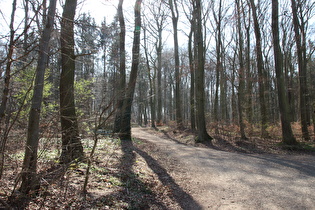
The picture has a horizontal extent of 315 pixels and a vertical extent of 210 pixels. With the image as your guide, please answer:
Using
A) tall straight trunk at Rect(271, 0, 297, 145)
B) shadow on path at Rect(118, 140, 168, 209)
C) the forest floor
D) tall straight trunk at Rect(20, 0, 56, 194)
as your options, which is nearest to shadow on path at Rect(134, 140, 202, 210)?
the forest floor

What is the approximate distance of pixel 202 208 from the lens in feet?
13.3

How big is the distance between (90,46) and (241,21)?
1533cm

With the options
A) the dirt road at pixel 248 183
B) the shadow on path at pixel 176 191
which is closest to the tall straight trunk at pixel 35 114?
the shadow on path at pixel 176 191

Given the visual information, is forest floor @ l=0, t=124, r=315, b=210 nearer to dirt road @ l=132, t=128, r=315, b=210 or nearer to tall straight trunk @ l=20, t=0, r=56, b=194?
dirt road @ l=132, t=128, r=315, b=210

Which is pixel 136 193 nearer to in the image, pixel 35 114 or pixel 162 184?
pixel 162 184

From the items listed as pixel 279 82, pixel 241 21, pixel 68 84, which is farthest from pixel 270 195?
pixel 241 21

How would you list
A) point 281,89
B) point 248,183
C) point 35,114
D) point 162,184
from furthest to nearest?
point 281,89 < point 162,184 < point 248,183 < point 35,114

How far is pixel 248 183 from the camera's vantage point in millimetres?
5223

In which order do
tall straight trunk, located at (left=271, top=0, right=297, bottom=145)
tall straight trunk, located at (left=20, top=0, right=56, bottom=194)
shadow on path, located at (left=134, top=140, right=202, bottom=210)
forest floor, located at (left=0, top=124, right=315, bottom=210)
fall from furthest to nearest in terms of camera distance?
tall straight trunk, located at (left=271, top=0, right=297, bottom=145) < shadow on path, located at (left=134, top=140, right=202, bottom=210) < forest floor, located at (left=0, top=124, right=315, bottom=210) < tall straight trunk, located at (left=20, top=0, right=56, bottom=194)

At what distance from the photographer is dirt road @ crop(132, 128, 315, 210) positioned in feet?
13.5

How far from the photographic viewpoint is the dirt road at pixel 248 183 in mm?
4121

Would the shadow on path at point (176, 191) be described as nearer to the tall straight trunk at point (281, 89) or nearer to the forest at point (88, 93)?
the forest at point (88, 93)

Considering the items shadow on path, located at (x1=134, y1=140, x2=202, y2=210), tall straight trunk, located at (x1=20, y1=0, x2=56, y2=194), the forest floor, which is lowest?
shadow on path, located at (x1=134, y1=140, x2=202, y2=210)

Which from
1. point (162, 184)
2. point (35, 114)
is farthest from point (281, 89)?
point (35, 114)
